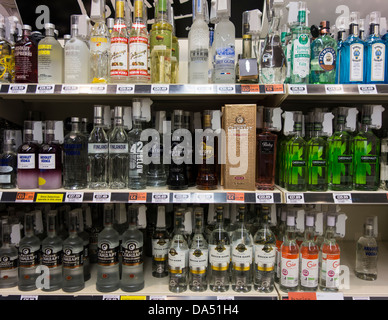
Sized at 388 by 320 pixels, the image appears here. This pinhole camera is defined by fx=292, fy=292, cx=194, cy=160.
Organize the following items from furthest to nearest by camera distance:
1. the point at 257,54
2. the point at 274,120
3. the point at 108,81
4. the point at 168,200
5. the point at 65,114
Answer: the point at 65,114 < the point at 257,54 < the point at 108,81 < the point at 274,120 < the point at 168,200

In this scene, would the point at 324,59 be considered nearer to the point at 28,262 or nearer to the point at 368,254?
the point at 368,254

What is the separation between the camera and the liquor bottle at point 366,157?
5.47 feet

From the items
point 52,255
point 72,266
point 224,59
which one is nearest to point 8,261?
point 52,255

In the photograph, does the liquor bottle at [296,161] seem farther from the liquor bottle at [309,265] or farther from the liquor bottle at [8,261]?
the liquor bottle at [8,261]

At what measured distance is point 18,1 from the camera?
2.26 meters

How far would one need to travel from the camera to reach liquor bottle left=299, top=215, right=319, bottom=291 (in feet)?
5.32

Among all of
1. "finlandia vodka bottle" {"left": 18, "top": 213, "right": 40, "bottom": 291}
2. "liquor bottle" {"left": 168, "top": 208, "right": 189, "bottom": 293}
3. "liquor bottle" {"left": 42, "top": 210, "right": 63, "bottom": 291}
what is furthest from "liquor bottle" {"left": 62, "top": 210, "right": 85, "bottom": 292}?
"liquor bottle" {"left": 168, "top": 208, "right": 189, "bottom": 293}

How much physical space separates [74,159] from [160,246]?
29.0 inches

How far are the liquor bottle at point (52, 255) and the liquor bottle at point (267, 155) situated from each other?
3.99ft

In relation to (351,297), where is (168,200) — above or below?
above

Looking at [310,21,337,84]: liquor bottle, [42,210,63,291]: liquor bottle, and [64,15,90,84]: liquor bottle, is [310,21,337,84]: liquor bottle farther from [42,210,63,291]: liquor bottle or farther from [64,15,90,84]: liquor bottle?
[42,210,63,291]: liquor bottle

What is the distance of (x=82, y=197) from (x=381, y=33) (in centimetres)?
206

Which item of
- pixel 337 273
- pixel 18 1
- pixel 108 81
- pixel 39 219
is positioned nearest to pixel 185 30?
pixel 108 81

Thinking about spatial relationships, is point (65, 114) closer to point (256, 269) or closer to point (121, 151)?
point (121, 151)
